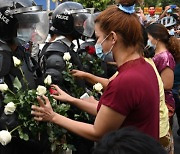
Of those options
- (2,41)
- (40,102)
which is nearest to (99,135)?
(40,102)

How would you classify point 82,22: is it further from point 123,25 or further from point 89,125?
point 89,125

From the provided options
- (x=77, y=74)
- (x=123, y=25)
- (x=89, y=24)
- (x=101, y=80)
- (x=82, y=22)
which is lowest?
(x=101, y=80)

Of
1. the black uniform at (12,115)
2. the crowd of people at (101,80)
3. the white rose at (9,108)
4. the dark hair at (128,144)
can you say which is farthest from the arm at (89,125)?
the dark hair at (128,144)

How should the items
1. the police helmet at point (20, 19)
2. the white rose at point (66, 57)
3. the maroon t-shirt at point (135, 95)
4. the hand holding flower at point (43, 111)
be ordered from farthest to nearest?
1. the white rose at point (66, 57)
2. the police helmet at point (20, 19)
3. the hand holding flower at point (43, 111)
4. the maroon t-shirt at point (135, 95)

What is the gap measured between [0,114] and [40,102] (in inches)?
Result: 17.4

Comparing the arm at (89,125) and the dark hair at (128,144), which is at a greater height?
the dark hair at (128,144)

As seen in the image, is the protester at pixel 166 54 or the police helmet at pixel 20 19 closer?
the police helmet at pixel 20 19

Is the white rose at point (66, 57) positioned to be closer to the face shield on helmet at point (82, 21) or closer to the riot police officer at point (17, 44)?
the riot police officer at point (17, 44)

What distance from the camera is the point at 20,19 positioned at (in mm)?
2664

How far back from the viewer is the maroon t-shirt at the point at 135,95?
1797 mm

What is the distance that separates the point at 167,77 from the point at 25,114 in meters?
1.82

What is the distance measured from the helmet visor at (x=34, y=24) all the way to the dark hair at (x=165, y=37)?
52.6 inches

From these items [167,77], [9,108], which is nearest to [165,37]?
[167,77]

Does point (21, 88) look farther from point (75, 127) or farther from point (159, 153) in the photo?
point (159, 153)
